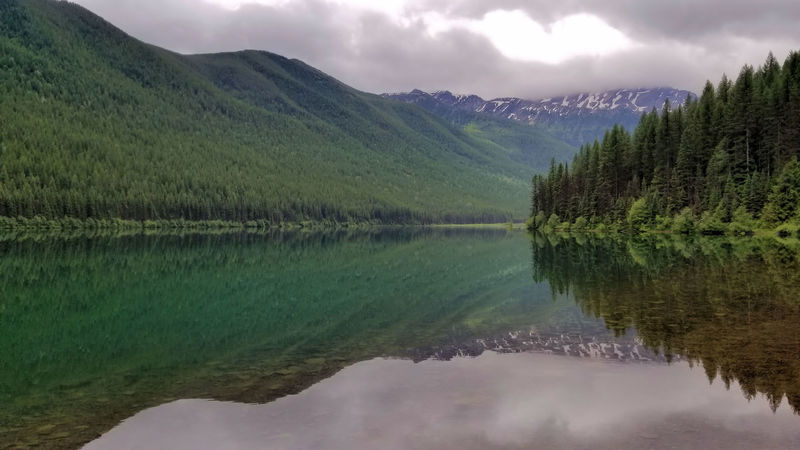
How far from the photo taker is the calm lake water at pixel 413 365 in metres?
11.2

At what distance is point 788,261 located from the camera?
40.2 m

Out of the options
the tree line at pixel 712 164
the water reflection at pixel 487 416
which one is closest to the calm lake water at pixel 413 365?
the water reflection at pixel 487 416

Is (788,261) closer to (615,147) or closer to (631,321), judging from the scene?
(631,321)

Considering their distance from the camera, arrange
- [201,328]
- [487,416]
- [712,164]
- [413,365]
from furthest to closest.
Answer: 1. [712,164]
2. [201,328]
3. [413,365]
4. [487,416]

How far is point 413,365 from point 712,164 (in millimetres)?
90692

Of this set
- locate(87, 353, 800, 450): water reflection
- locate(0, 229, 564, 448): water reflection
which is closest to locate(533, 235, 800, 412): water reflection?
locate(87, 353, 800, 450): water reflection

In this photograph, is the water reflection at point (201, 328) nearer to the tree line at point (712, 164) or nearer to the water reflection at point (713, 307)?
the water reflection at point (713, 307)

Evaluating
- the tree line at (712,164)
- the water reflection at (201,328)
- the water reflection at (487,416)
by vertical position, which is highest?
the tree line at (712,164)

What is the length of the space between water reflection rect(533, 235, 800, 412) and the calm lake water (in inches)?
4.1

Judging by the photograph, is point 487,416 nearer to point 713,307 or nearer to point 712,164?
point 713,307

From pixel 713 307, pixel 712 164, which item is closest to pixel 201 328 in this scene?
pixel 713 307

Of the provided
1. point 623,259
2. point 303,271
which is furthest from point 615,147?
point 303,271

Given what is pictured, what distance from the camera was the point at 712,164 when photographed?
91562mm

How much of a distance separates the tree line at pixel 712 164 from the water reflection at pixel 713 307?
132ft
